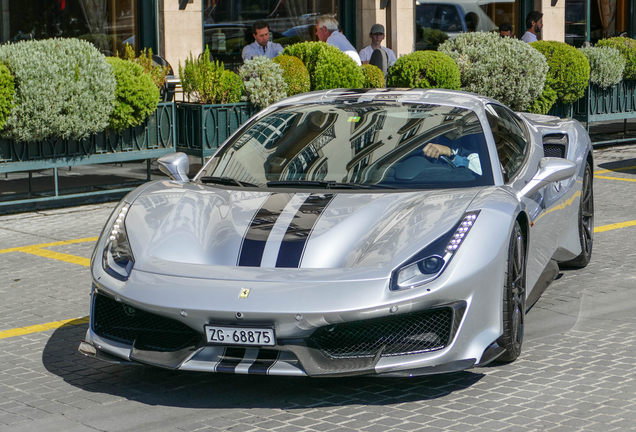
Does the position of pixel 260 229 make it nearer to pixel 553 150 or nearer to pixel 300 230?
pixel 300 230

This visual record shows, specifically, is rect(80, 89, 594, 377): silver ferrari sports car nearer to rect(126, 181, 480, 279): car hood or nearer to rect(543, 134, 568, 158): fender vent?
rect(126, 181, 480, 279): car hood

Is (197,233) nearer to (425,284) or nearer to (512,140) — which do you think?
(425,284)

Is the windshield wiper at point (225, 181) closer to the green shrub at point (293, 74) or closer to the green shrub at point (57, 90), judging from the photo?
the green shrub at point (57, 90)

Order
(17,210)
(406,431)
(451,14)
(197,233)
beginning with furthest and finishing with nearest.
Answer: (451,14) < (17,210) < (197,233) < (406,431)

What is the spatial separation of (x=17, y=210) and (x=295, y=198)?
20.5 ft

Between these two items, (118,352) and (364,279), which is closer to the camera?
(364,279)

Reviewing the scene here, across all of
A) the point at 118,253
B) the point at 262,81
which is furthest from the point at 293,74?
the point at 118,253

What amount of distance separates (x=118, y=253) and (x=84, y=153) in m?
6.26

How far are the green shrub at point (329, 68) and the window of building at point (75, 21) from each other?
3852mm

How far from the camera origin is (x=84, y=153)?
35.9ft

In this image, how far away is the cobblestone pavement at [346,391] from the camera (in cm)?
439

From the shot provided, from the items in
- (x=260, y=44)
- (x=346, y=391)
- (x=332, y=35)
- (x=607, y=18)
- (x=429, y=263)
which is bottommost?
(x=346, y=391)

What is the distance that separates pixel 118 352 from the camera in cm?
472

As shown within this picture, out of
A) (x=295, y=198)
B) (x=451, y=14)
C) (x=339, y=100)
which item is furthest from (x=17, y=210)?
(x=451, y=14)
